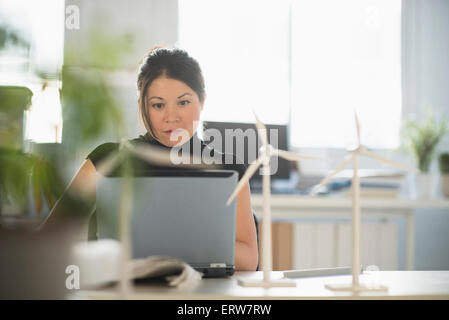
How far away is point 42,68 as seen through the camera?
26 centimetres

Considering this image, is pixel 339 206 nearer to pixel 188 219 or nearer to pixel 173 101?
pixel 173 101

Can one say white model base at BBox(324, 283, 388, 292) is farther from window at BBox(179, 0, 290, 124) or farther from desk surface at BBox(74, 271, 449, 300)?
window at BBox(179, 0, 290, 124)

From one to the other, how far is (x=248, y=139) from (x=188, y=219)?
6.21 feet

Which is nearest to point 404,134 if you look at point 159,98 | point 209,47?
point 209,47

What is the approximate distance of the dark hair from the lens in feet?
4.71

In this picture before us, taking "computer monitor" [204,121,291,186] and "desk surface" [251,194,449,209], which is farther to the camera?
"computer monitor" [204,121,291,186]

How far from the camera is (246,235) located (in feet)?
4.52

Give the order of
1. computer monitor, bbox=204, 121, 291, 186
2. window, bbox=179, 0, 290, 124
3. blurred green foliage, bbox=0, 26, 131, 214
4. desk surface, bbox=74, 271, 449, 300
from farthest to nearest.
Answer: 1. window, bbox=179, 0, 290, 124
2. computer monitor, bbox=204, 121, 291, 186
3. desk surface, bbox=74, 271, 449, 300
4. blurred green foliage, bbox=0, 26, 131, 214

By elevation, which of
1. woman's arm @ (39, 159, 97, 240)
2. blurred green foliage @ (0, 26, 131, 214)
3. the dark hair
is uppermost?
the dark hair

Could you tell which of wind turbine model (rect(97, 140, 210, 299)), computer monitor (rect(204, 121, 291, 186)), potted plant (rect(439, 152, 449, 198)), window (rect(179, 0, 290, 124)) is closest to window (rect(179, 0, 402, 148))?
window (rect(179, 0, 290, 124))

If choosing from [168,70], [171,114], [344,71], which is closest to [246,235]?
[171,114]

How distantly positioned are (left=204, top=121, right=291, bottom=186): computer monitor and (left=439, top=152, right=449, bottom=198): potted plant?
2.97 ft

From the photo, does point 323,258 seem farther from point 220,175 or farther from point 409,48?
point 220,175

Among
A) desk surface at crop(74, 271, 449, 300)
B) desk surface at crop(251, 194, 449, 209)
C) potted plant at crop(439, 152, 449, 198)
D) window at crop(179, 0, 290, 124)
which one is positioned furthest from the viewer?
window at crop(179, 0, 290, 124)
